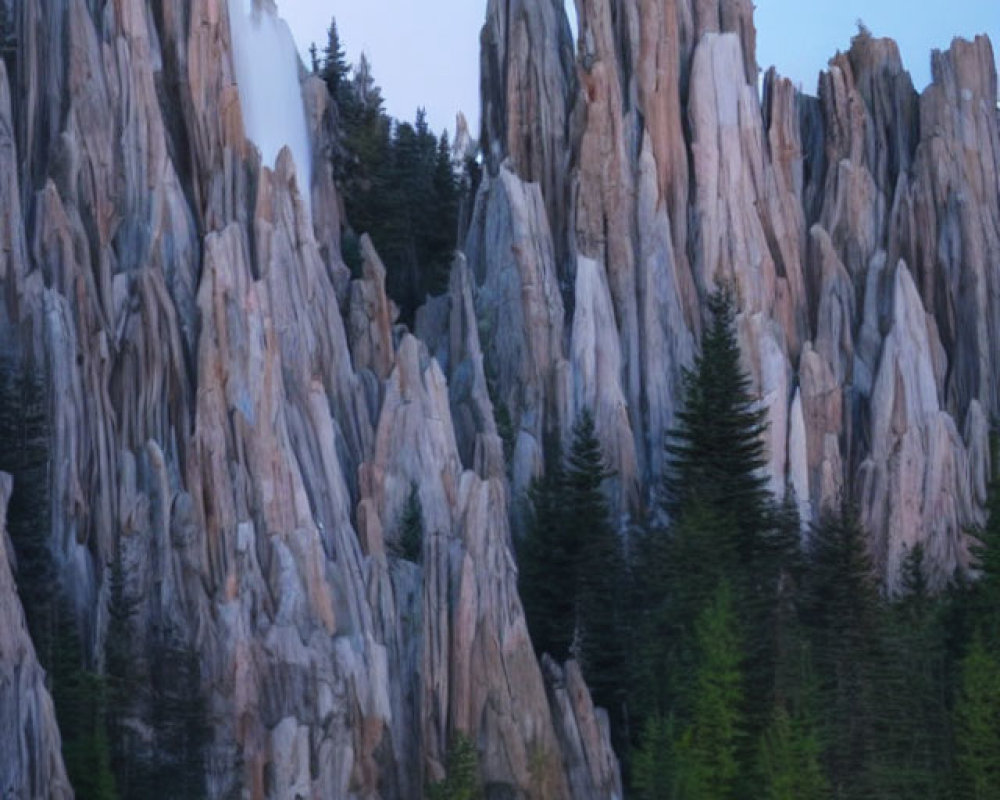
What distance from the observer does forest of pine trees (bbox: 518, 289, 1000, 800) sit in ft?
213

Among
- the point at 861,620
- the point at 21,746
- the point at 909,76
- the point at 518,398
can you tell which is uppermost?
the point at 909,76

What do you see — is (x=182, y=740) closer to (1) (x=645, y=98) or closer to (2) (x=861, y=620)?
(2) (x=861, y=620)

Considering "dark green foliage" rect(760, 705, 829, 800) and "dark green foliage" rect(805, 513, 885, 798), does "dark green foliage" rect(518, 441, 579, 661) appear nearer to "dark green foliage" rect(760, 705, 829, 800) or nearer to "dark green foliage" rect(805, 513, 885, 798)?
"dark green foliage" rect(805, 513, 885, 798)

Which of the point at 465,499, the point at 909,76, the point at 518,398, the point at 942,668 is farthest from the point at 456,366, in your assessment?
the point at 909,76

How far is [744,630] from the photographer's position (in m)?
67.4

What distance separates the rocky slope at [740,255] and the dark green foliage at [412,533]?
20.0ft

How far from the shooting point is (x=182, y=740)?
61.1 metres

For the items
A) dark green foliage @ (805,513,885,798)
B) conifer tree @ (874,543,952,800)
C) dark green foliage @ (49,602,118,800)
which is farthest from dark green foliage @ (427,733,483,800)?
conifer tree @ (874,543,952,800)

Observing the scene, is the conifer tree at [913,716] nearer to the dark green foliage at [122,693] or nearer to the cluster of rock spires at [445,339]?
the cluster of rock spires at [445,339]

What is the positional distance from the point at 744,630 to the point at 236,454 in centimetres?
1231

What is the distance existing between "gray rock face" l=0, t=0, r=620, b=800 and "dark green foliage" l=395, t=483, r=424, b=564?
10.0 inches

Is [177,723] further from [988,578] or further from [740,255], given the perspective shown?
[740,255]

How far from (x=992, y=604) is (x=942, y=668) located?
2256 millimetres

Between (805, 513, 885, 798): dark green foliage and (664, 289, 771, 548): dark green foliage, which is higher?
(664, 289, 771, 548): dark green foliage
